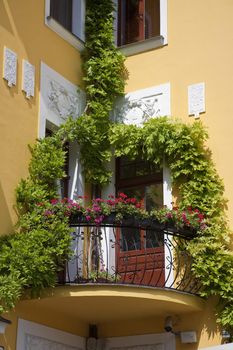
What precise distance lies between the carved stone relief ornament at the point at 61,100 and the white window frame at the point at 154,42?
3.89 ft

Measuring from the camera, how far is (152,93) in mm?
11820

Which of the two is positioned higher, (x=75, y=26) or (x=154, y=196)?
(x=75, y=26)

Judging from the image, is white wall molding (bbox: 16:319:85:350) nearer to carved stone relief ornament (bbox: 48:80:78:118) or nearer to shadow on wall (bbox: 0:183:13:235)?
shadow on wall (bbox: 0:183:13:235)

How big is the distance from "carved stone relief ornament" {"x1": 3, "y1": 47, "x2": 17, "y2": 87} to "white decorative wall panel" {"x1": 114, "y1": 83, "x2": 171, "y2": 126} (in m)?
2.05

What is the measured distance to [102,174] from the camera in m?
11.6

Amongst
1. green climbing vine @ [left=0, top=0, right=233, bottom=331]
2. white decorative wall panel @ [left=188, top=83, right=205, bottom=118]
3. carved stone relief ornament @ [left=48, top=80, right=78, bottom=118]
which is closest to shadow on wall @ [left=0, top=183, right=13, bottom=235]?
green climbing vine @ [left=0, top=0, right=233, bottom=331]

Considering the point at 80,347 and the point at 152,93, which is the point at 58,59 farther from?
the point at 80,347

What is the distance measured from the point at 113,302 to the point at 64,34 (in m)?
4.30

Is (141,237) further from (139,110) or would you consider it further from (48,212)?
(139,110)

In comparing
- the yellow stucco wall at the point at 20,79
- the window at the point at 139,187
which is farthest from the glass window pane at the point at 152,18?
the window at the point at 139,187

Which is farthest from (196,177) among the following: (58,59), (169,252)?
(58,59)

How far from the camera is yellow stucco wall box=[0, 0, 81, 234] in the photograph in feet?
33.3

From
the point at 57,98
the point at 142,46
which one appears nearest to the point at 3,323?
the point at 57,98

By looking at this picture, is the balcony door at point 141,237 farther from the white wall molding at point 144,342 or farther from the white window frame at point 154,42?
the white window frame at point 154,42
